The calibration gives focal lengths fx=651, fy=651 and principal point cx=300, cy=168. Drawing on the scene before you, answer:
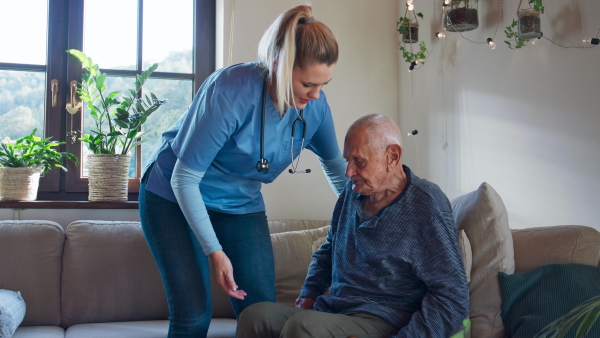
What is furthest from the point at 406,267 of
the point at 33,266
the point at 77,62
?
the point at 77,62

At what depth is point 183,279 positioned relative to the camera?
5.81ft

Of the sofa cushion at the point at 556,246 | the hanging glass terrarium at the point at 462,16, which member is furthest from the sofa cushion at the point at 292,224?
the sofa cushion at the point at 556,246

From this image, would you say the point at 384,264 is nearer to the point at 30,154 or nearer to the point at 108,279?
the point at 108,279

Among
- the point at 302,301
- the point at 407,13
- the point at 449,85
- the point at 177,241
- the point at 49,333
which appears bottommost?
the point at 49,333

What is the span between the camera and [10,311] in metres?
2.43

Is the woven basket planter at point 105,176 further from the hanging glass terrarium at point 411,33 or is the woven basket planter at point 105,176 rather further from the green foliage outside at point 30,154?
the hanging glass terrarium at point 411,33

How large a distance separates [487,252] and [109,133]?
2031 mm

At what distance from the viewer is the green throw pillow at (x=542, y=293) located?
1.70m

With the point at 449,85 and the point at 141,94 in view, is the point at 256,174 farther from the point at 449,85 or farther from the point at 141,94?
the point at 141,94

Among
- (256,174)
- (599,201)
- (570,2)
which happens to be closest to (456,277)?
(256,174)

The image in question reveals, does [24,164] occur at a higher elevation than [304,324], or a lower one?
higher

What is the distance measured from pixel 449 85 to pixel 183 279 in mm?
1766

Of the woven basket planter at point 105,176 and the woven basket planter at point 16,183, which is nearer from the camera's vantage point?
the woven basket planter at point 16,183

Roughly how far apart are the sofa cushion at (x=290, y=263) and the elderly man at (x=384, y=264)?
0.95m
